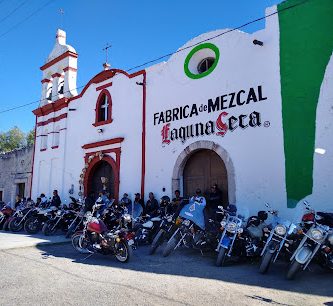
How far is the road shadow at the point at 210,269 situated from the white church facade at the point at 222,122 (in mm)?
2539

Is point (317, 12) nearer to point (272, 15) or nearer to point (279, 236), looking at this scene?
point (272, 15)

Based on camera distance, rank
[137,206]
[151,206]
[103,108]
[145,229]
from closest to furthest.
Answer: [145,229] < [151,206] < [137,206] < [103,108]

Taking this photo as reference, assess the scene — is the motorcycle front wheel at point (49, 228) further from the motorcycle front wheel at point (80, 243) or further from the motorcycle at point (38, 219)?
the motorcycle front wheel at point (80, 243)

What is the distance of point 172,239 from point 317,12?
7.12 meters

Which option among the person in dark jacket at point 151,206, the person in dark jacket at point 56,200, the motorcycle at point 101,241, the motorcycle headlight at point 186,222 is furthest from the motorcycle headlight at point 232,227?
the person in dark jacket at point 56,200

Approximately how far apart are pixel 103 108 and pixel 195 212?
30.7 feet

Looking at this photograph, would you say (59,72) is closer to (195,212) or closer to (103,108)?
(103,108)

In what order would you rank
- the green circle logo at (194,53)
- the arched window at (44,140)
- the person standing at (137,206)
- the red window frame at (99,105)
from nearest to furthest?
the green circle logo at (194,53) < the person standing at (137,206) < the red window frame at (99,105) < the arched window at (44,140)

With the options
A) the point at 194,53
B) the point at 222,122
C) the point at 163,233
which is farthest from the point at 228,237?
the point at 194,53

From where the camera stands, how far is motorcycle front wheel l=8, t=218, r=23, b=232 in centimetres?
1245

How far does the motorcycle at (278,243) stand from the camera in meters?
6.30

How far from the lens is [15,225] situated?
1254cm

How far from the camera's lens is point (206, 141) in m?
11.1

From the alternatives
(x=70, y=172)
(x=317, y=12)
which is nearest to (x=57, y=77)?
(x=70, y=172)
